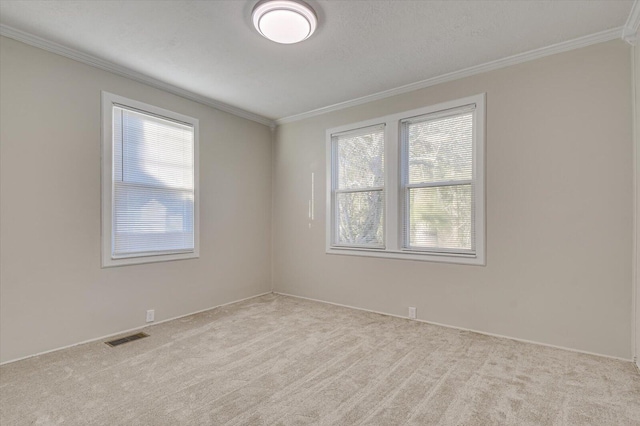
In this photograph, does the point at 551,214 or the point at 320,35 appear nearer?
the point at 320,35

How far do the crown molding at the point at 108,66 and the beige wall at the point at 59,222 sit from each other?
0.05 m

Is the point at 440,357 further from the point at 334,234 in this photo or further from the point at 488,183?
the point at 334,234

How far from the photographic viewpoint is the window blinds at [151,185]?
3273 millimetres

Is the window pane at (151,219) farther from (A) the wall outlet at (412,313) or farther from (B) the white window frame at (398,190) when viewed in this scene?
(A) the wall outlet at (412,313)

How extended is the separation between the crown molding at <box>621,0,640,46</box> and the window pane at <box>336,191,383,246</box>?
8.25 feet

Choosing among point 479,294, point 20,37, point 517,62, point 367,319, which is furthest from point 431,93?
point 20,37

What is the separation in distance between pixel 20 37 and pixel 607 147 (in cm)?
498

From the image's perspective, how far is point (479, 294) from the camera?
10.6ft

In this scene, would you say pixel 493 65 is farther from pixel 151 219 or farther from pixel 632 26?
pixel 151 219

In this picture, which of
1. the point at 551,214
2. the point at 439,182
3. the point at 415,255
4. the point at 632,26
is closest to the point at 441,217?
the point at 439,182

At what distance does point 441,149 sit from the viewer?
3.54 metres

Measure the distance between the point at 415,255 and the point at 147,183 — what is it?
3118mm

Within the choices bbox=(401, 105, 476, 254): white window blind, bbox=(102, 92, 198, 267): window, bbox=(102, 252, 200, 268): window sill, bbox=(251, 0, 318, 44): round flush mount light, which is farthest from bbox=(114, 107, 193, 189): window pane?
bbox=(401, 105, 476, 254): white window blind

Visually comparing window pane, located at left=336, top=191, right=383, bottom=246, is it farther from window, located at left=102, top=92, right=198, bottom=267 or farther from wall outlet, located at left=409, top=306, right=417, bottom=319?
window, located at left=102, top=92, right=198, bottom=267
